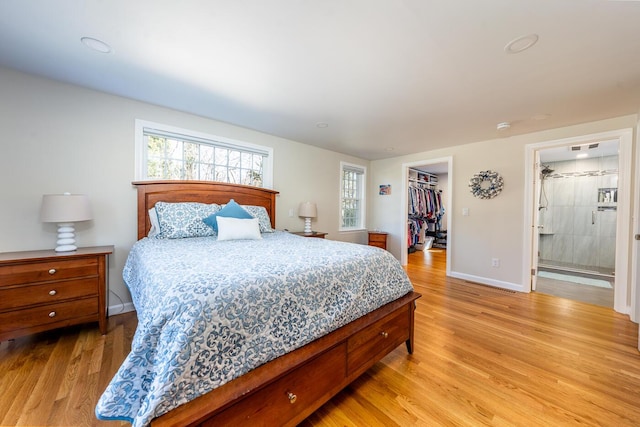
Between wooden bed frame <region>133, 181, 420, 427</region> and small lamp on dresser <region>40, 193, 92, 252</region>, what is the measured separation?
6.73ft

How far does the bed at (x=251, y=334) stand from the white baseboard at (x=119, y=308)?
131 cm

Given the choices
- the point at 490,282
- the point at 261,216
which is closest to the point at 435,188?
the point at 490,282

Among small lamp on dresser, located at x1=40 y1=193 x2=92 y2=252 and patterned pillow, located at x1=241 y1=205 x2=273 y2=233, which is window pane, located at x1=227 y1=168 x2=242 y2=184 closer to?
patterned pillow, located at x1=241 y1=205 x2=273 y2=233

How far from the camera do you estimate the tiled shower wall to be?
4.50m

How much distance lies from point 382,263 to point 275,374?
3.43ft

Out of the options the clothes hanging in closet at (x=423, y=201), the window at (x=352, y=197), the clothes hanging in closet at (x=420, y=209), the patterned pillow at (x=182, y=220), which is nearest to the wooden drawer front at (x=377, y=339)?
the patterned pillow at (x=182, y=220)

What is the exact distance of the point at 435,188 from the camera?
703 cm

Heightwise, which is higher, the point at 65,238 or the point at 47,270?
the point at 65,238

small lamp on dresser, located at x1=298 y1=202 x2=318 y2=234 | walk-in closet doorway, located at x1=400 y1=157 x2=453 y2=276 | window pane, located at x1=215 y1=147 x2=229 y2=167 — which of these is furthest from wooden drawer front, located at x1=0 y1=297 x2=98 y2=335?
walk-in closet doorway, located at x1=400 y1=157 x2=453 y2=276

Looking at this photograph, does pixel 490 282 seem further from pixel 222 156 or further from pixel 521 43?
pixel 222 156

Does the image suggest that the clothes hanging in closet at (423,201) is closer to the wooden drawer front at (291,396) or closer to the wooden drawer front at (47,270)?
the wooden drawer front at (291,396)

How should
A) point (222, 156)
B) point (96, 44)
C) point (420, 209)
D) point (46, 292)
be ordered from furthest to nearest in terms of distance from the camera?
point (420, 209) → point (222, 156) → point (46, 292) → point (96, 44)

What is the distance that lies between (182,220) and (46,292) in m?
1.08

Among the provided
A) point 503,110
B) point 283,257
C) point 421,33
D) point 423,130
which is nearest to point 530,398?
point 283,257
